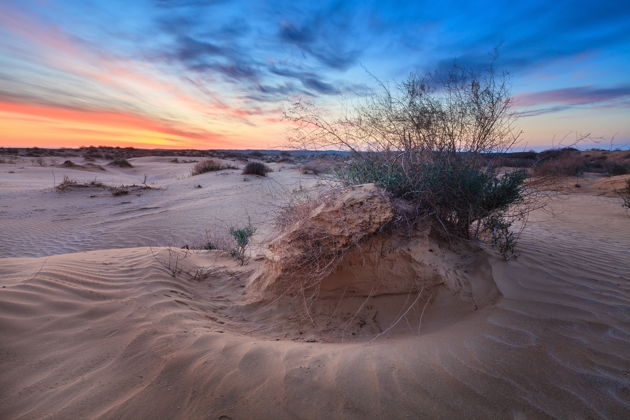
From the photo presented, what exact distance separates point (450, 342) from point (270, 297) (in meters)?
2.10

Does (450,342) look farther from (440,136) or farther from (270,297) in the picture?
(440,136)

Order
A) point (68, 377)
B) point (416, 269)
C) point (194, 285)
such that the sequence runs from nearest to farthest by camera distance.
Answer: point (68, 377) → point (416, 269) → point (194, 285)

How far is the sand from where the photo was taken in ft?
6.72

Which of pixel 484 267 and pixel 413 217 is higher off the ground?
pixel 413 217

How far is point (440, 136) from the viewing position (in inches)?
182

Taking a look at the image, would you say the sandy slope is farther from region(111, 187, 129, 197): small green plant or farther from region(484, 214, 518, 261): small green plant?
region(484, 214, 518, 261): small green plant

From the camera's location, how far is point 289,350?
2.67m

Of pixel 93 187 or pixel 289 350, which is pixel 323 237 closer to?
pixel 289 350

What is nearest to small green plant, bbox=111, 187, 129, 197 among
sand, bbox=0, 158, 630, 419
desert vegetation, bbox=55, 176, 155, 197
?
desert vegetation, bbox=55, 176, 155, 197

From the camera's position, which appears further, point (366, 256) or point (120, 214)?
point (120, 214)

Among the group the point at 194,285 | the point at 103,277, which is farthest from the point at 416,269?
the point at 103,277

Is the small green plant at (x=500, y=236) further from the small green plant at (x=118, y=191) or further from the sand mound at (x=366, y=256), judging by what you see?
the small green plant at (x=118, y=191)

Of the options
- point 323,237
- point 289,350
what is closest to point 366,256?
point 323,237

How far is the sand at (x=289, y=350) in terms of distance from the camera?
6.72 feet
